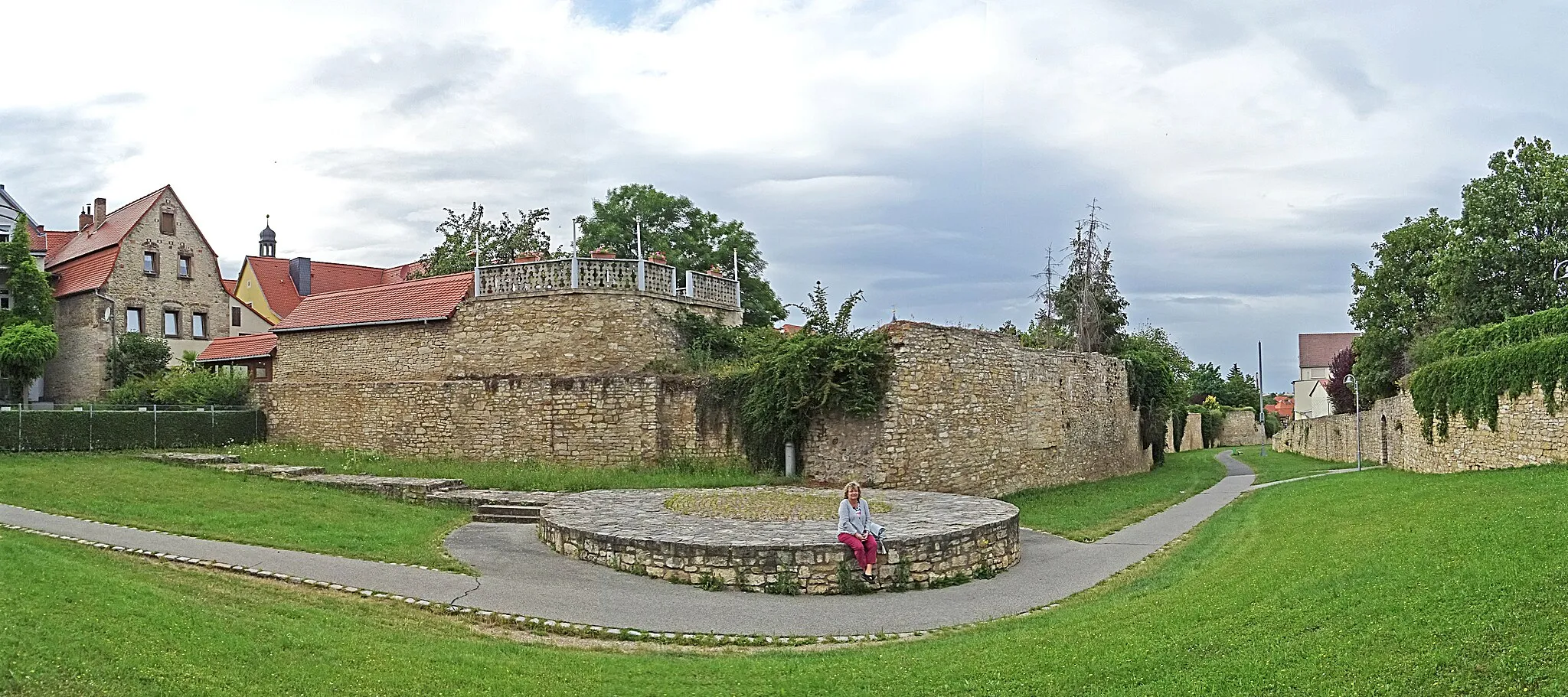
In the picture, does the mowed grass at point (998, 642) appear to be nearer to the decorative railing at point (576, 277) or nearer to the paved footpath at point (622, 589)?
the paved footpath at point (622, 589)

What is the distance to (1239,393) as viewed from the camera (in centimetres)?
9138

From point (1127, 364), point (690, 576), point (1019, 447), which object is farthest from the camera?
point (1127, 364)

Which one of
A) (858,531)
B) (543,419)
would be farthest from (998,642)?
(543,419)

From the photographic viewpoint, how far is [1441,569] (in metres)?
8.01

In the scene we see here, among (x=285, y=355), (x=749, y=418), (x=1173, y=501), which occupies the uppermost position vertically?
(x=285, y=355)

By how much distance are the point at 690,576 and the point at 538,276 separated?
14.0 m

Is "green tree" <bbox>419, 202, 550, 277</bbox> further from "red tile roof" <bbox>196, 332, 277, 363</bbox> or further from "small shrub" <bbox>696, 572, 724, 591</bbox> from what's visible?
"small shrub" <bbox>696, 572, 724, 591</bbox>

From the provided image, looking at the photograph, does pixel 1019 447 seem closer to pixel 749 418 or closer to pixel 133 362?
pixel 749 418

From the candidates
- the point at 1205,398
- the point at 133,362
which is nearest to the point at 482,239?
the point at 133,362

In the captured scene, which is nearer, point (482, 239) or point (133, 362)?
point (133, 362)

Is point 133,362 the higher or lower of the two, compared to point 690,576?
higher

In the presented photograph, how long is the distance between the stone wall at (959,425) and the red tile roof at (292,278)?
137 feet

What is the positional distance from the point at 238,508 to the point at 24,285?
28703mm

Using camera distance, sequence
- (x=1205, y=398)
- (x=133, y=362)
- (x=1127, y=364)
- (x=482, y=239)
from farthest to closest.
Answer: (x=1205, y=398) → (x=482, y=239) → (x=133, y=362) → (x=1127, y=364)
